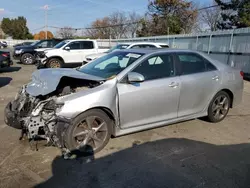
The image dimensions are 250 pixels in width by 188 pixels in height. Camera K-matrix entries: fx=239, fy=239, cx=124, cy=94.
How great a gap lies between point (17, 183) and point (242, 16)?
27.7 meters

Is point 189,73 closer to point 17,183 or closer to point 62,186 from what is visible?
point 62,186

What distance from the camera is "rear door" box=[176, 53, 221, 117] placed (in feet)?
14.4

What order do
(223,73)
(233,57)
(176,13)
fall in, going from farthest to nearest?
(176,13)
(233,57)
(223,73)

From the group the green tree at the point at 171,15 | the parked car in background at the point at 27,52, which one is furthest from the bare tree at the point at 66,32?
the parked car in background at the point at 27,52

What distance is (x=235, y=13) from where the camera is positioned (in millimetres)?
27109

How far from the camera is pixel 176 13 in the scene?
114 feet

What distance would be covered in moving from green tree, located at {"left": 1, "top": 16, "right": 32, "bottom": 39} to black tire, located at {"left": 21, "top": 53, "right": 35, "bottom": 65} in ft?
188

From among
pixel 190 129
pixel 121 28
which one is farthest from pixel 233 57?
Answer: pixel 121 28

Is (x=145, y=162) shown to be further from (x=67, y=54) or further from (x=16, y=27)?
(x=16, y=27)

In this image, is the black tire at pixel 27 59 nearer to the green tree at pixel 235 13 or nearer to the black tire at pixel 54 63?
the black tire at pixel 54 63

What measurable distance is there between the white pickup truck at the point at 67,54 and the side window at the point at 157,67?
933 cm

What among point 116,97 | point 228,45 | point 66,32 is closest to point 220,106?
point 116,97

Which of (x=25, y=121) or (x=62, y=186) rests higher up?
(x=25, y=121)

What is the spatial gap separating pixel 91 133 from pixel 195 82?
2172 mm
